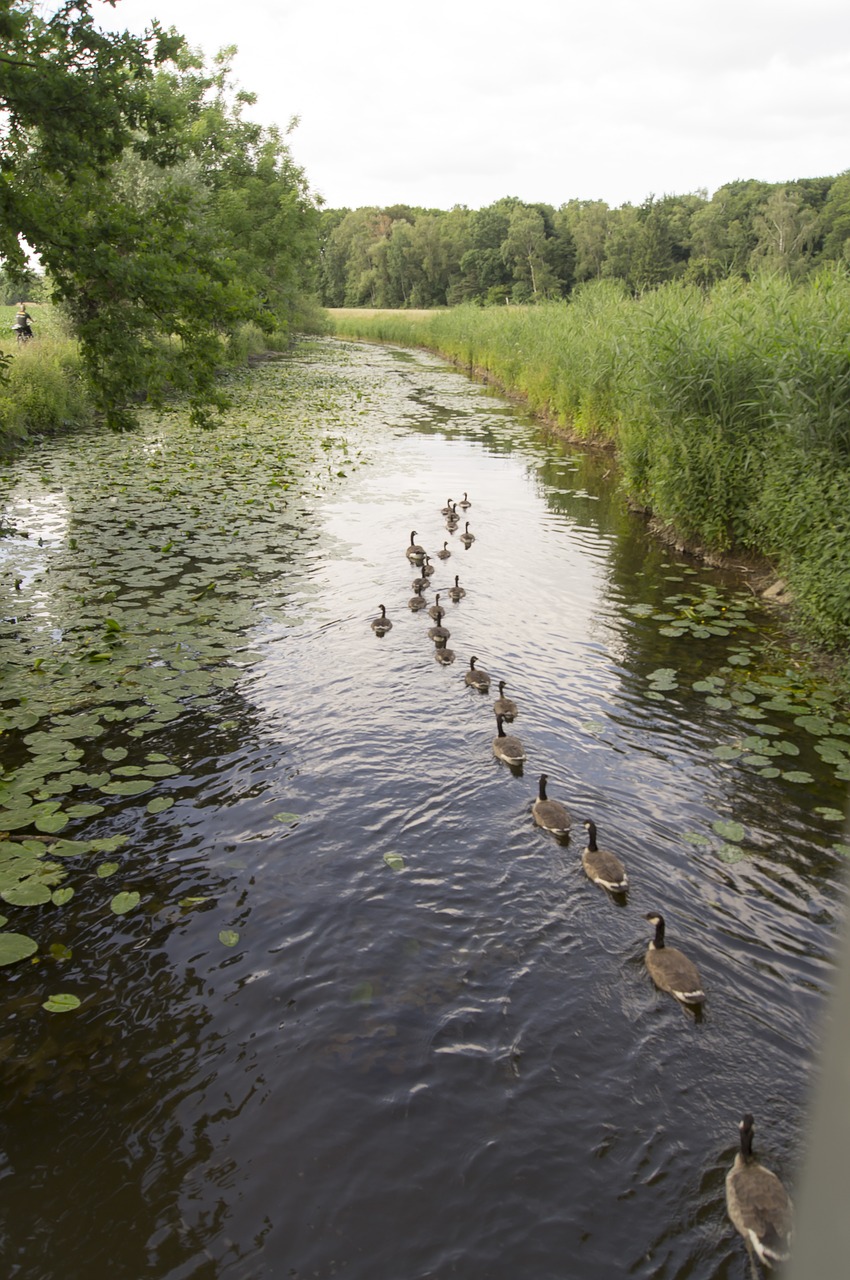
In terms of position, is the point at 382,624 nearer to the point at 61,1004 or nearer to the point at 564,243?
the point at 61,1004

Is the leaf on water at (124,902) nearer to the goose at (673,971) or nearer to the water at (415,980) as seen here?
the water at (415,980)

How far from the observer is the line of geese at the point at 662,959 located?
361 cm

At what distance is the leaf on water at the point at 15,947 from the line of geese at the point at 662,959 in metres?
3.69

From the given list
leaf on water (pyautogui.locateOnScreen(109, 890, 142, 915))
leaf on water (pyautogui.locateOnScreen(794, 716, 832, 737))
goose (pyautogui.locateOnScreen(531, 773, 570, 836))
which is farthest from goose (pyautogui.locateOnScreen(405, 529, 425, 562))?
leaf on water (pyautogui.locateOnScreen(109, 890, 142, 915))

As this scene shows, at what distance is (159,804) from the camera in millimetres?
6676

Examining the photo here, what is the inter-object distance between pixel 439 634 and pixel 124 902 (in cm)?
510

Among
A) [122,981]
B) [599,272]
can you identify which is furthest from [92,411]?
[599,272]

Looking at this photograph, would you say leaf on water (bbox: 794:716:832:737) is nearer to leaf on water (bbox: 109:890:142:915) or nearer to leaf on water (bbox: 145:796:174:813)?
leaf on water (bbox: 145:796:174:813)

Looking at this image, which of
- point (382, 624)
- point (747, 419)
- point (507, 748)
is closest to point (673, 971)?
point (507, 748)

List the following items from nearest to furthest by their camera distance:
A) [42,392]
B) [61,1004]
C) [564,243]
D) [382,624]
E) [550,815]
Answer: [61,1004], [550,815], [382,624], [42,392], [564,243]

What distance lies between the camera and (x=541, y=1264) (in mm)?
3592

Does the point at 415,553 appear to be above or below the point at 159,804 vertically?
above

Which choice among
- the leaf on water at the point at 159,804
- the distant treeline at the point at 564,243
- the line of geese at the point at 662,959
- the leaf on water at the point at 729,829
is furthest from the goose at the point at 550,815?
the distant treeline at the point at 564,243

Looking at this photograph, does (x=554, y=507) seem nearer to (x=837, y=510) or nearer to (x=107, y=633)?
(x=837, y=510)
